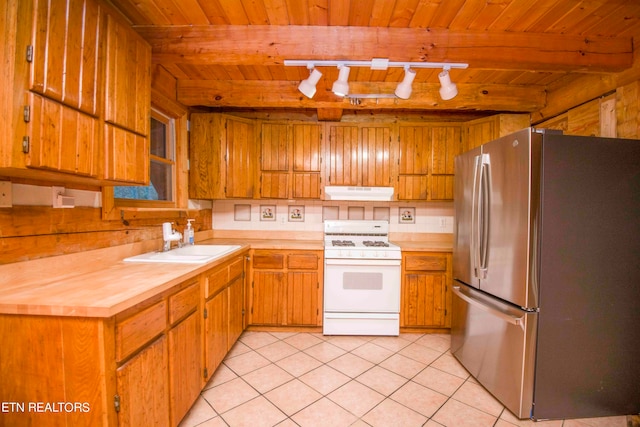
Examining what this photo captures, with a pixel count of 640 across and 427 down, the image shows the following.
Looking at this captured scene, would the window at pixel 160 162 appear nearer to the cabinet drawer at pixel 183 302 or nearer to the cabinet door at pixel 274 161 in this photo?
the cabinet door at pixel 274 161

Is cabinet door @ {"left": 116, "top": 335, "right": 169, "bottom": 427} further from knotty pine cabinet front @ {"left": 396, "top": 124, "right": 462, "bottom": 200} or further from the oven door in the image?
knotty pine cabinet front @ {"left": 396, "top": 124, "right": 462, "bottom": 200}

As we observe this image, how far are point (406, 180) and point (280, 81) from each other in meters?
1.77

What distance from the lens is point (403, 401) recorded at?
71.2 inches

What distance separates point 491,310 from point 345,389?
1199mm

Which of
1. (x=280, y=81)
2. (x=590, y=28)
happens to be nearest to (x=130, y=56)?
(x=280, y=81)

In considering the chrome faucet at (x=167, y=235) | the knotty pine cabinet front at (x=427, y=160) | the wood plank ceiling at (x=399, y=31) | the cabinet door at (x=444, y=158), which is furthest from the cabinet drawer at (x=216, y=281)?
the cabinet door at (x=444, y=158)

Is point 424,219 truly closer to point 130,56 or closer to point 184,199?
point 184,199

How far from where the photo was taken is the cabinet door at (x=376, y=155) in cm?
308

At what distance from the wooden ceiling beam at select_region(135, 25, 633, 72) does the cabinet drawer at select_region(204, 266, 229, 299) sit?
158cm

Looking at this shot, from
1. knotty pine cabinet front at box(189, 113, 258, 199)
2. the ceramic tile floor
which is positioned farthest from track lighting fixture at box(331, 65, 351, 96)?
the ceramic tile floor

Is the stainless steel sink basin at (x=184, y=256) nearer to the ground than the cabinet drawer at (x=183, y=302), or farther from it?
farther from it

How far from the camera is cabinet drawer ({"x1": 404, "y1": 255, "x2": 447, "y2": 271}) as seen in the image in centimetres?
279

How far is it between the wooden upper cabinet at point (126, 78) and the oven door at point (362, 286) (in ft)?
6.53

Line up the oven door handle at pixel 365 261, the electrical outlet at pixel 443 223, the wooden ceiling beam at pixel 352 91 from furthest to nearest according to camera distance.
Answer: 1. the electrical outlet at pixel 443 223
2. the oven door handle at pixel 365 261
3. the wooden ceiling beam at pixel 352 91
